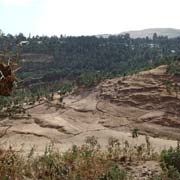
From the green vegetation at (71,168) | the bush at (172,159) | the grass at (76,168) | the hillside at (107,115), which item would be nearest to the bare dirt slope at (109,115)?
the hillside at (107,115)

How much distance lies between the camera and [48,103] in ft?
110

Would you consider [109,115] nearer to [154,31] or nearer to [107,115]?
[107,115]

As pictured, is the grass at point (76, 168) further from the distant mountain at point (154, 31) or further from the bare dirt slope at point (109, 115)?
the distant mountain at point (154, 31)

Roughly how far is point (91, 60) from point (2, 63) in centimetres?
6197

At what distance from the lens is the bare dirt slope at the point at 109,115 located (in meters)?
25.9

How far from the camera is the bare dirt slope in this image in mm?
25938

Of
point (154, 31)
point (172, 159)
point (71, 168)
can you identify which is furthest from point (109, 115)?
point (154, 31)

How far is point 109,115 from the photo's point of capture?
3003 centimetres

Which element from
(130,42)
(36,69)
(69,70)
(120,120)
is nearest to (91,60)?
(69,70)

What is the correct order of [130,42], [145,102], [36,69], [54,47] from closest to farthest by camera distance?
[145,102] → [36,69] → [54,47] → [130,42]

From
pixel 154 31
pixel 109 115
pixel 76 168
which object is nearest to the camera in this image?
pixel 76 168

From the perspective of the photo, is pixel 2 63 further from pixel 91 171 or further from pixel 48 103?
pixel 48 103

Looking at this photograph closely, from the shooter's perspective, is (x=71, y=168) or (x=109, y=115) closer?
(x=71, y=168)

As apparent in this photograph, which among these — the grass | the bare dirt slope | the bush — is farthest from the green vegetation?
the bare dirt slope
